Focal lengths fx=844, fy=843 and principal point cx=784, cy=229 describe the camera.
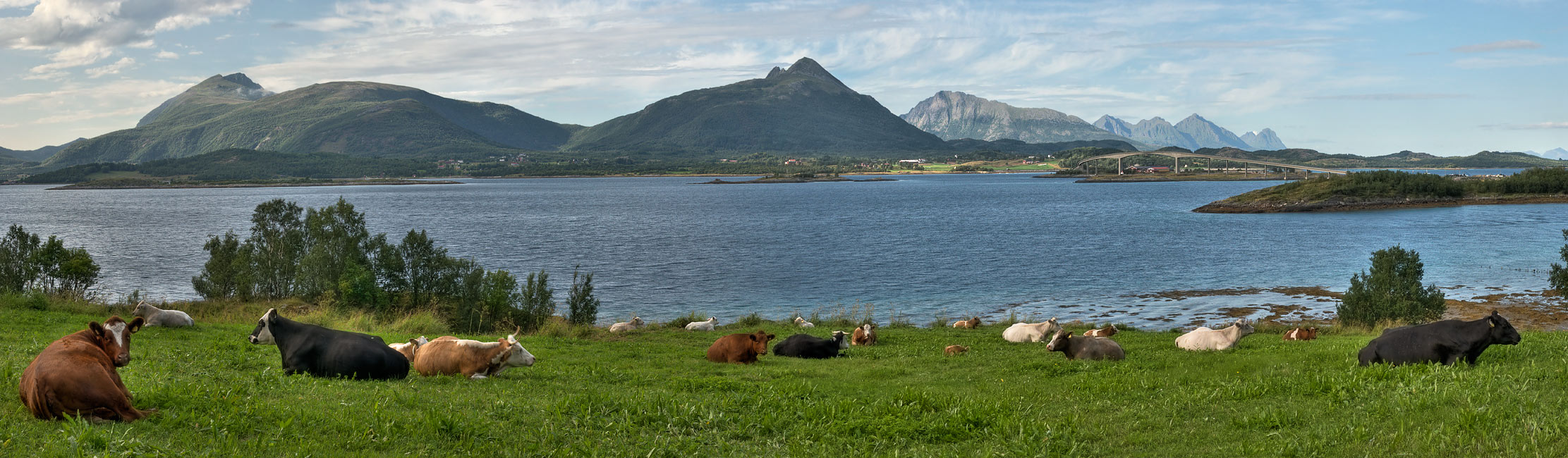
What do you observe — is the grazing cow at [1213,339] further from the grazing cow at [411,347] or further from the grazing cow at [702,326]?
the grazing cow at [702,326]

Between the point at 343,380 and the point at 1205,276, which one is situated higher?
the point at 343,380

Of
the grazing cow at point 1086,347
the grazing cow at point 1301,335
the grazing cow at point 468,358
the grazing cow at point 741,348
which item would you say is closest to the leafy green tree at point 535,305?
the grazing cow at point 741,348

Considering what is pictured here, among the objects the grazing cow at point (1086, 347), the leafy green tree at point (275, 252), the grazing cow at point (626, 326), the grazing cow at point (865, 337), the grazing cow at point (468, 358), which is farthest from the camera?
the leafy green tree at point (275, 252)

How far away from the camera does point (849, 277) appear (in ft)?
203

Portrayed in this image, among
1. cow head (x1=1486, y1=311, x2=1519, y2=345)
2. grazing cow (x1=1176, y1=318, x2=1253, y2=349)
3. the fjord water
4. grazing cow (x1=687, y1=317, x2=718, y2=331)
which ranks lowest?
the fjord water

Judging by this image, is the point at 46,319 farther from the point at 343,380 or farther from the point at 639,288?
the point at 639,288

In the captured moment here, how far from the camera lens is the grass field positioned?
7.96 meters

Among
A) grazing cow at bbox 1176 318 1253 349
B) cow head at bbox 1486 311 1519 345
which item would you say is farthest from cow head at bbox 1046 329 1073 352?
cow head at bbox 1486 311 1519 345

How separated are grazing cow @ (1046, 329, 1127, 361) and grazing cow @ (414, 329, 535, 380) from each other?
10.3 m

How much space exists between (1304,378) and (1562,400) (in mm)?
2836

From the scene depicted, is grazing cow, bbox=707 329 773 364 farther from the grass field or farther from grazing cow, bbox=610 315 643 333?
grazing cow, bbox=610 315 643 333

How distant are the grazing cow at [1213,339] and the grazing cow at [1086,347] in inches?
115

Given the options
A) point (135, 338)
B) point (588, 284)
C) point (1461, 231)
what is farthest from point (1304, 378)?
point (1461, 231)

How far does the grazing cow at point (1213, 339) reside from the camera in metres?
18.1
